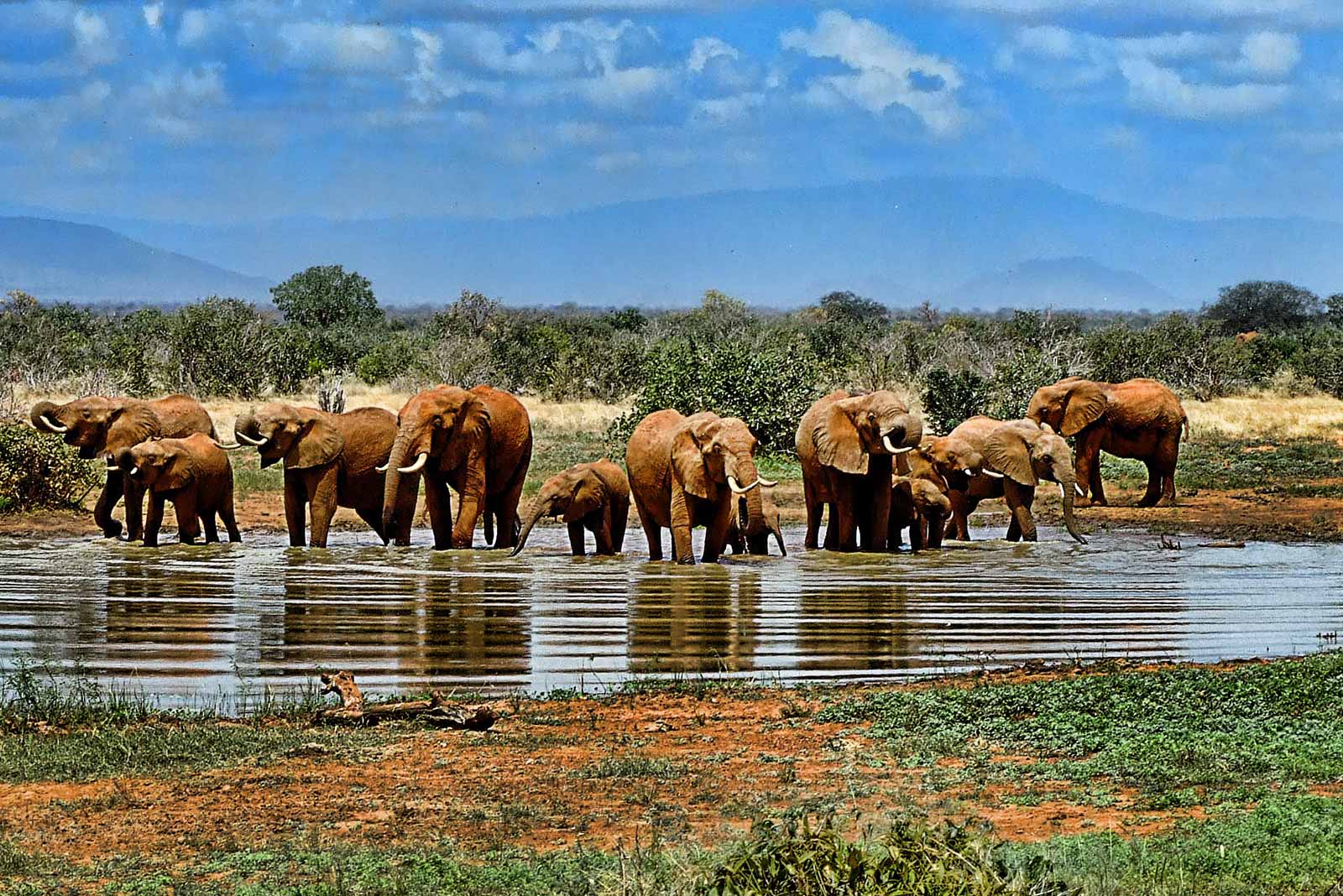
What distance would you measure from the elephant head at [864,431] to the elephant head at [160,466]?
7.26 metres

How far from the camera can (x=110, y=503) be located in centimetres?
2173

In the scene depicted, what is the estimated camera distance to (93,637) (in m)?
14.0

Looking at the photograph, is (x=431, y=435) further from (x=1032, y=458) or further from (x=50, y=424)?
(x=1032, y=458)

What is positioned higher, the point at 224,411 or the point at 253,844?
the point at 224,411

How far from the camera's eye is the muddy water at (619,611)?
504 inches

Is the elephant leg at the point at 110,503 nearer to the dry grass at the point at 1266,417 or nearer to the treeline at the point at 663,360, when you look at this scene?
the treeline at the point at 663,360

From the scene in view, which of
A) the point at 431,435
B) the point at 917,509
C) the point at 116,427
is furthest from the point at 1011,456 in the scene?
the point at 116,427

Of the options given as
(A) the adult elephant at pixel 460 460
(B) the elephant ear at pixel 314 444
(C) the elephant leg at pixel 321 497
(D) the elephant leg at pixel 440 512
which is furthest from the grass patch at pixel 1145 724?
(B) the elephant ear at pixel 314 444

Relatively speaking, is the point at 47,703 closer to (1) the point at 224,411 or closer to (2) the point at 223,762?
(2) the point at 223,762

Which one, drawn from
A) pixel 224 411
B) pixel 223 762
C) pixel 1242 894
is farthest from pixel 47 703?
pixel 224 411

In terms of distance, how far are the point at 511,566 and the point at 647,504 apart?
5.95 ft

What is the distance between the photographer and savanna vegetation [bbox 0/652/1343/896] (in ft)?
22.4

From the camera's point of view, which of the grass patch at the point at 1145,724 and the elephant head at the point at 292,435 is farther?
the elephant head at the point at 292,435

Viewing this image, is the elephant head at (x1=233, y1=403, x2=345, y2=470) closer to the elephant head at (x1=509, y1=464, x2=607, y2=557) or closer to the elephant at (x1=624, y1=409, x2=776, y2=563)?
the elephant head at (x1=509, y1=464, x2=607, y2=557)
